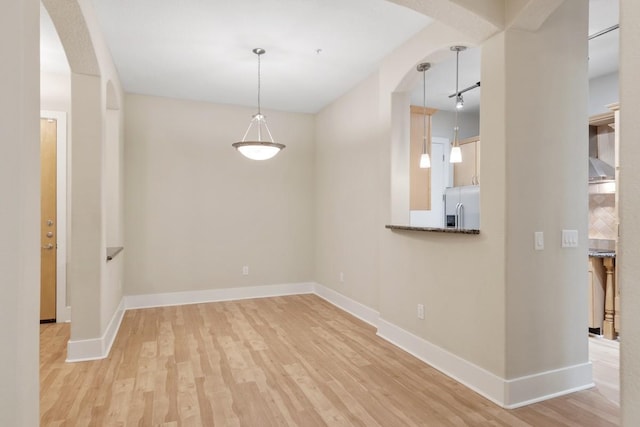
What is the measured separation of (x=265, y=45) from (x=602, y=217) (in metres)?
4.22

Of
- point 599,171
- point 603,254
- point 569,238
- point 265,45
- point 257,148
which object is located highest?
point 265,45

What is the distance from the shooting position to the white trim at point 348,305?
4348 mm

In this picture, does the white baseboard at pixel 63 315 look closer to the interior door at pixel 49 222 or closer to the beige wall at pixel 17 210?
the interior door at pixel 49 222

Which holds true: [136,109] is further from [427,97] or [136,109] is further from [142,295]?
[427,97]

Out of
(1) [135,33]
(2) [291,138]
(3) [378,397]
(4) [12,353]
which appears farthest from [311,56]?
(4) [12,353]

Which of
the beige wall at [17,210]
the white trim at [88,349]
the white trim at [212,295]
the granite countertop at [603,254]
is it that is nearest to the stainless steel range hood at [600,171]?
the granite countertop at [603,254]

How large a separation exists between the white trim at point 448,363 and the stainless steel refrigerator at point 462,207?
2.44 metres

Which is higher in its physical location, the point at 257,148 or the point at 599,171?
the point at 257,148

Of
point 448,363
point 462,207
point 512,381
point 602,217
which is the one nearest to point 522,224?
point 512,381

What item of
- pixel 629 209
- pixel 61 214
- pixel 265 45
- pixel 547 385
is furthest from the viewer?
pixel 61 214

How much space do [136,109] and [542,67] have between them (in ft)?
15.5

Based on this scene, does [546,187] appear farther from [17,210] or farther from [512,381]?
[17,210]

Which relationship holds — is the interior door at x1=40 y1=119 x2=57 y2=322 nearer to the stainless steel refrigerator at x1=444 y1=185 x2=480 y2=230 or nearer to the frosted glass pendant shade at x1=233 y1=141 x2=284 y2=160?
the frosted glass pendant shade at x1=233 y1=141 x2=284 y2=160

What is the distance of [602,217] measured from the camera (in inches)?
170
